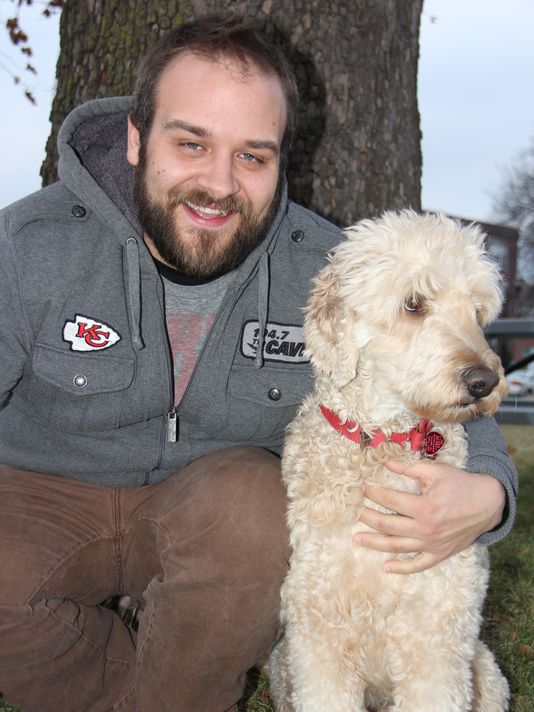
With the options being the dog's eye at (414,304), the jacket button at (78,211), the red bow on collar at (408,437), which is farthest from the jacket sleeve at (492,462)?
the jacket button at (78,211)

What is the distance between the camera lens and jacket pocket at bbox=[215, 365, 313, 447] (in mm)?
3145

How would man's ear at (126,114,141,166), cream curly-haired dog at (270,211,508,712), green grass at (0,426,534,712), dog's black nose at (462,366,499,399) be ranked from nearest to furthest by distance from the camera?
dog's black nose at (462,366,499,399) < cream curly-haired dog at (270,211,508,712) < man's ear at (126,114,141,166) < green grass at (0,426,534,712)

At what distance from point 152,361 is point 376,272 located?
0.94m

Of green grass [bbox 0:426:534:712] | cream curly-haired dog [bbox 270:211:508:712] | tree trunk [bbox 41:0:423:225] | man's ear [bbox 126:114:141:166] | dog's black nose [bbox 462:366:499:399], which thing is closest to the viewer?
dog's black nose [bbox 462:366:499:399]

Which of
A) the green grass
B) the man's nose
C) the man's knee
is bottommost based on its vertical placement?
the green grass

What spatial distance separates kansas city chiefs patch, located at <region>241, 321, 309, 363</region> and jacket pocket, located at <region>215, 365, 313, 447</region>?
0.17 feet

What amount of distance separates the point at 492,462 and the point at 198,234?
1.47 metres

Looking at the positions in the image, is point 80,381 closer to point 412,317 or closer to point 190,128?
point 190,128

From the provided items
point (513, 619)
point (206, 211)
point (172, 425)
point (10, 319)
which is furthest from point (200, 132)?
point (513, 619)

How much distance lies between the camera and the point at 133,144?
3305mm

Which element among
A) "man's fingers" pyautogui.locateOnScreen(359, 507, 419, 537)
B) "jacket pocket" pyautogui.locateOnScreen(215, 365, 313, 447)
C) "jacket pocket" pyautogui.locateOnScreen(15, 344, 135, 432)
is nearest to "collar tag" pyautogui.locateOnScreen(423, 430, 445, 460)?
"man's fingers" pyautogui.locateOnScreen(359, 507, 419, 537)

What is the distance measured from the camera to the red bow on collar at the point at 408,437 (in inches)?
108

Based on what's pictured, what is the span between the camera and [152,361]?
2.99 meters

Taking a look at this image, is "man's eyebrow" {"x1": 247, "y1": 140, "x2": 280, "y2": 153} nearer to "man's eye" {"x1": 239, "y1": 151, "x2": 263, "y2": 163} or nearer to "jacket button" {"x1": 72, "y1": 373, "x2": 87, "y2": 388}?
"man's eye" {"x1": 239, "y1": 151, "x2": 263, "y2": 163}
